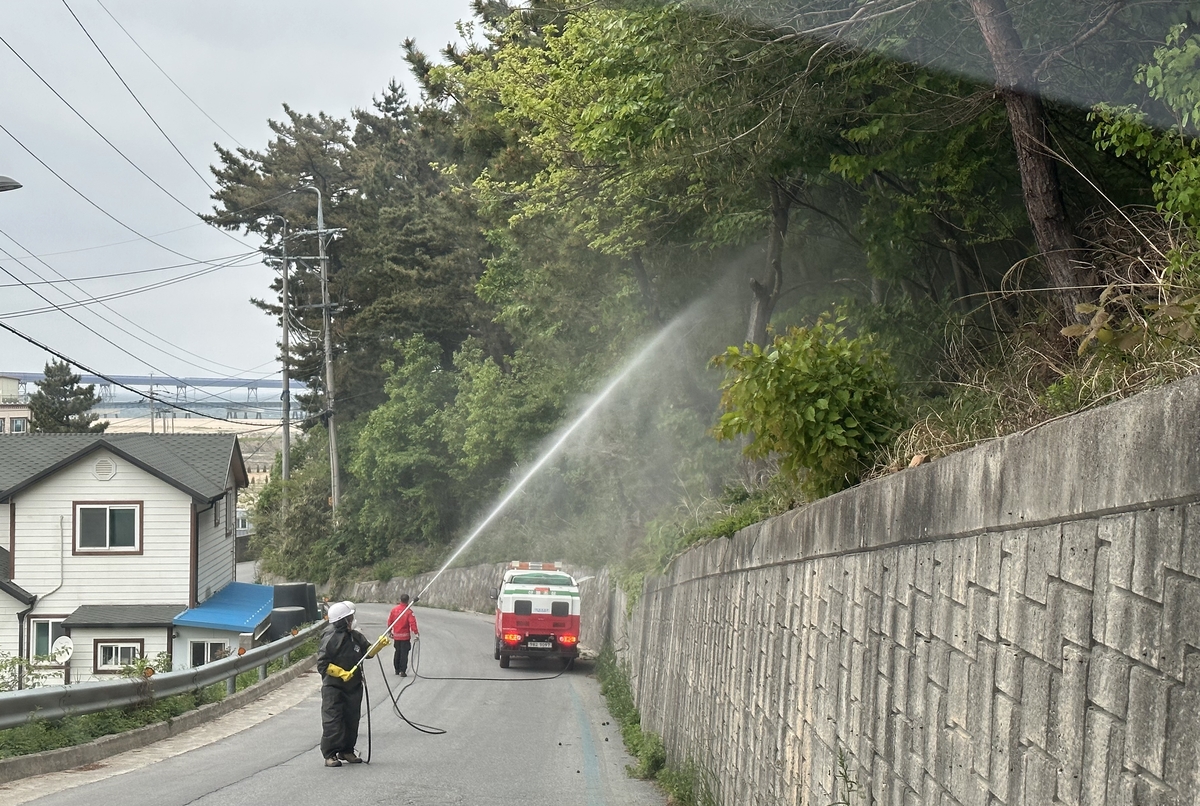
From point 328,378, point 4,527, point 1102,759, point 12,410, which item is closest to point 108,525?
point 4,527

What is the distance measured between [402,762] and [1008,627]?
410 inches

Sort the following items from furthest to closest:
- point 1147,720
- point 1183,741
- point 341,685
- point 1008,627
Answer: point 341,685
point 1008,627
point 1147,720
point 1183,741

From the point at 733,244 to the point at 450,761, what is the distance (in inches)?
521

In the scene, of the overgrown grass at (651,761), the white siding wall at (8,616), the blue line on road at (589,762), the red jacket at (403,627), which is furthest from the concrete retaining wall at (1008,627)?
the white siding wall at (8,616)

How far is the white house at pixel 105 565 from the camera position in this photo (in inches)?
1238

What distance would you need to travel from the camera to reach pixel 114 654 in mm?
31797

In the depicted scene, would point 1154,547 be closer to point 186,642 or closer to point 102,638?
point 186,642

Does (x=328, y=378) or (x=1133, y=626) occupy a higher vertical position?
(x=1133, y=626)

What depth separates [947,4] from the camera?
11.6 m

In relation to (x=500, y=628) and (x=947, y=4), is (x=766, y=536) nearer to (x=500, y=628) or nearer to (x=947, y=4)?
(x=947, y=4)

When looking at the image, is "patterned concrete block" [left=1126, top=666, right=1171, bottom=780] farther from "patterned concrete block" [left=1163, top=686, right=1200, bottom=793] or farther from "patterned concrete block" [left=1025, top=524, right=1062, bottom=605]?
"patterned concrete block" [left=1025, top=524, right=1062, bottom=605]

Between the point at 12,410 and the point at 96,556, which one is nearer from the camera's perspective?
the point at 96,556

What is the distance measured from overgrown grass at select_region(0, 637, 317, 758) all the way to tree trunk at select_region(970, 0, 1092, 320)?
10390 millimetres

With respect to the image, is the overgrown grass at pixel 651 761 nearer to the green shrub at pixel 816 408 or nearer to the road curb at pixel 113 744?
the green shrub at pixel 816 408
